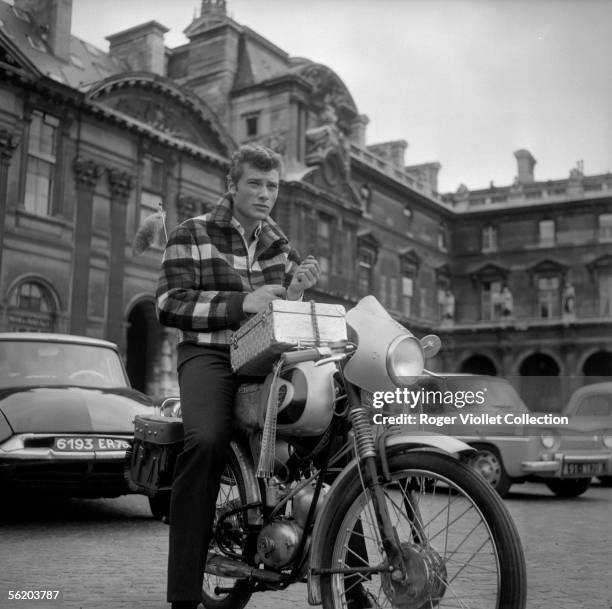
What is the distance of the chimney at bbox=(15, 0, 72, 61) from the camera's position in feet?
59.3

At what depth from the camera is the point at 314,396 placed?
3039mm

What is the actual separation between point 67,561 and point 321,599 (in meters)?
2.59

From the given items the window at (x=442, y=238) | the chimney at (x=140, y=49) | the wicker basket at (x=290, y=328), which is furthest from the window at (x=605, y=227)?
the wicker basket at (x=290, y=328)

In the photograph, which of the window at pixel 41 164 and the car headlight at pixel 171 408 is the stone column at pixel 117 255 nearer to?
the window at pixel 41 164

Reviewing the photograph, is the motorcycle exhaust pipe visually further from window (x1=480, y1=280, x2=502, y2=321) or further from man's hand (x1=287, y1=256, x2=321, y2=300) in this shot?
window (x1=480, y1=280, x2=502, y2=321)

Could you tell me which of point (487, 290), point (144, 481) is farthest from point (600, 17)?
point (487, 290)

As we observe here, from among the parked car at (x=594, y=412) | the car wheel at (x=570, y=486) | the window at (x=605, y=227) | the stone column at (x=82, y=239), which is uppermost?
the window at (x=605, y=227)

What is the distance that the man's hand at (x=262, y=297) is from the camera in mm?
3160

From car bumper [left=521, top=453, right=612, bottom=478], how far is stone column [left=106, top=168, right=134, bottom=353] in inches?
529

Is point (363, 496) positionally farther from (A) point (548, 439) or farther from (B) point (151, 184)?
(B) point (151, 184)

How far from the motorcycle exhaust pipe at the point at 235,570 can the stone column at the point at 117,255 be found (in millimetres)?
18181

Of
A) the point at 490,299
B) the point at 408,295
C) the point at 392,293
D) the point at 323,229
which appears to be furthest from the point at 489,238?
the point at 323,229

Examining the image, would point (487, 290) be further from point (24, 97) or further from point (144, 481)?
point (144, 481)

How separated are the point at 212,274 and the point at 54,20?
17.3 metres
